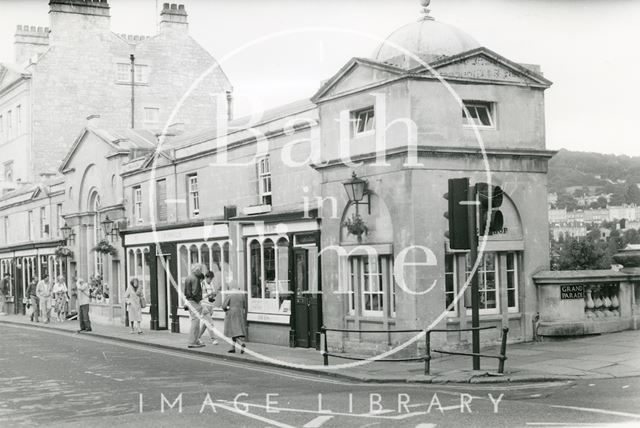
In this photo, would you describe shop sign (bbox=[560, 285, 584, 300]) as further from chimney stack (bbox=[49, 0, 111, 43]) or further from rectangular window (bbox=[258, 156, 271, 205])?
chimney stack (bbox=[49, 0, 111, 43])

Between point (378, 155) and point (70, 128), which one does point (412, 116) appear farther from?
point (70, 128)

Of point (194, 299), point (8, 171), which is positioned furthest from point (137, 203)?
point (8, 171)

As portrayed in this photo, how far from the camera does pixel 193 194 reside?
26.2 m

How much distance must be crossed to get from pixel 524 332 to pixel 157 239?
542 inches

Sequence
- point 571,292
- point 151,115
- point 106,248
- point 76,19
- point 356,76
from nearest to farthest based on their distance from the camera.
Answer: point 571,292, point 356,76, point 106,248, point 76,19, point 151,115

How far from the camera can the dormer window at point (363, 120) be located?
17.8 m

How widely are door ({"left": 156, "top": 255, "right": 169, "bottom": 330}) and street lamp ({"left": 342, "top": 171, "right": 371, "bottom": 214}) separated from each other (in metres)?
11.3

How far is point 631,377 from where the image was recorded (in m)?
12.6

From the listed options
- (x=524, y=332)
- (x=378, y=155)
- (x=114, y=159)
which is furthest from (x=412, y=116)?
(x=114, y=159)

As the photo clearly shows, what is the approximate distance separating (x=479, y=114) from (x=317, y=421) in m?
9.25

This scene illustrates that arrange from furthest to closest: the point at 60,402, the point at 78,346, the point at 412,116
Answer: the point at 78,346, the point at 412,116, the point at 60,402

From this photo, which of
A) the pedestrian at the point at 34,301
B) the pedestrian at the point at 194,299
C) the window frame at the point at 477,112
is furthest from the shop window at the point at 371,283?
the pedestrian at the point at 34,301

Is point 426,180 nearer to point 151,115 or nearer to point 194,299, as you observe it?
point 194,299

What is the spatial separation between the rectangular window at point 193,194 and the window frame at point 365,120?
890 cm
